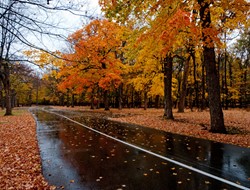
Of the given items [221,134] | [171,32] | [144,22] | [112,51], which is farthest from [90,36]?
[221,134]

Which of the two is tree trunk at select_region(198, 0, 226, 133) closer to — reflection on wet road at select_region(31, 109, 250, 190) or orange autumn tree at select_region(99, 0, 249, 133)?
orange autumn tree at select_region(99, 0, 249, 133)

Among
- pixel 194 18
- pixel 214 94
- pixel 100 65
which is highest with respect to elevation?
pixel 100 65

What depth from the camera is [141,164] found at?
6434 millimetres

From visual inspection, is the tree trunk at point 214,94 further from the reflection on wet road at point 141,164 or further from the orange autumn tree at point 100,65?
the orange autumn tree at point 100,65

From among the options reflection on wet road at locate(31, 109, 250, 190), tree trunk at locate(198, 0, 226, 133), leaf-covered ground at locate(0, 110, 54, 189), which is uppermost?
tree trunk at locate(198, 0, 226, 133)

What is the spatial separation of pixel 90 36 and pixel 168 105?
615 inches

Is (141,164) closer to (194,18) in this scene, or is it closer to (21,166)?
(21,166)

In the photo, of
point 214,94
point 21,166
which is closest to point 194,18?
point 214,94

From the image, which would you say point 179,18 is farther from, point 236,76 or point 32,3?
point 236,76

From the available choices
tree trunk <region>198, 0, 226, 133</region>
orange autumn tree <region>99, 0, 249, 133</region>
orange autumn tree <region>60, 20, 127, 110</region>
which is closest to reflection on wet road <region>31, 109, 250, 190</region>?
tree trunk <region>198, 0, 226, 133</region>

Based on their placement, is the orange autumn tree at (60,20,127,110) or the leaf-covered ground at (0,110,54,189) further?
the orange autumn tree at (60,20,127,110)

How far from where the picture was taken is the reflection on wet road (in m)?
5.03

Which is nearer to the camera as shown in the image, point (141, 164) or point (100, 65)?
point (141, 164)

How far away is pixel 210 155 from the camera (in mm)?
7352
